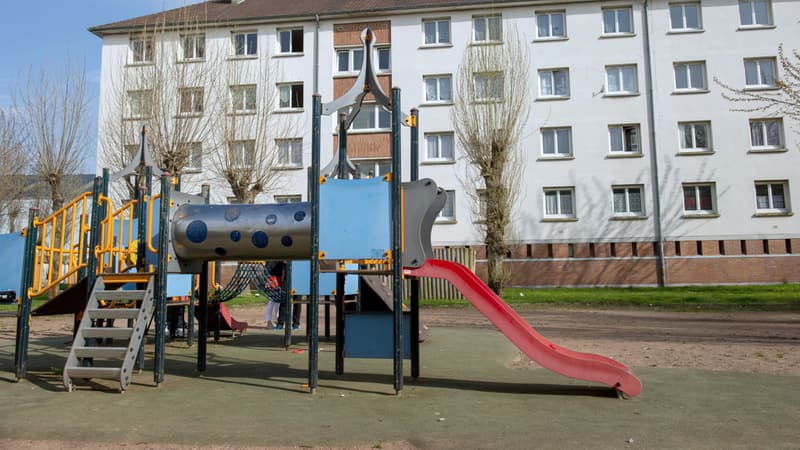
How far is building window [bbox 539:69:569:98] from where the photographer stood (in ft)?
95.8

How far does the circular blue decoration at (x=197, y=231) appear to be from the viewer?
23.5 feet

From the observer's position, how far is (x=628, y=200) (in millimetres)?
28047

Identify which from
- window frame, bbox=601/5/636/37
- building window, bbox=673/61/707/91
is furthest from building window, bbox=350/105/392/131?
building window, bbox=673/61/707/91

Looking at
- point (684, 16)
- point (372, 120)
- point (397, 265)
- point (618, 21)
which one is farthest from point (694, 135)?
point (397, 265)

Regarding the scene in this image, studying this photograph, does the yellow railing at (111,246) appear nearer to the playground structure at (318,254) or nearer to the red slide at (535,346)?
the playground structure at (318,254)

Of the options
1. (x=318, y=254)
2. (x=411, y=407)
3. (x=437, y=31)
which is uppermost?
(x=437, y=31)

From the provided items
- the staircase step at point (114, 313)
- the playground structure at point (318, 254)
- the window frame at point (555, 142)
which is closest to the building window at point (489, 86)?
the window frame at point (555, 142)

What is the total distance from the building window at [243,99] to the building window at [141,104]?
12.4ft

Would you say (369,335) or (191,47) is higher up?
(191,47)

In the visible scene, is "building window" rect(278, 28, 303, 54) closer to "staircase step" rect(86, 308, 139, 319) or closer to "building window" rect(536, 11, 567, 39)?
"building window" rect(536, 11, 567, 39)

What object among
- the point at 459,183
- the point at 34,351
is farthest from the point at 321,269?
the point at 459,183

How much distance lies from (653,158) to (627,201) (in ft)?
7.90

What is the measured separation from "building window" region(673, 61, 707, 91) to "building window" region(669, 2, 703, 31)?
1.88 m

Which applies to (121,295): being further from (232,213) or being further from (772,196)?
(772,196)
